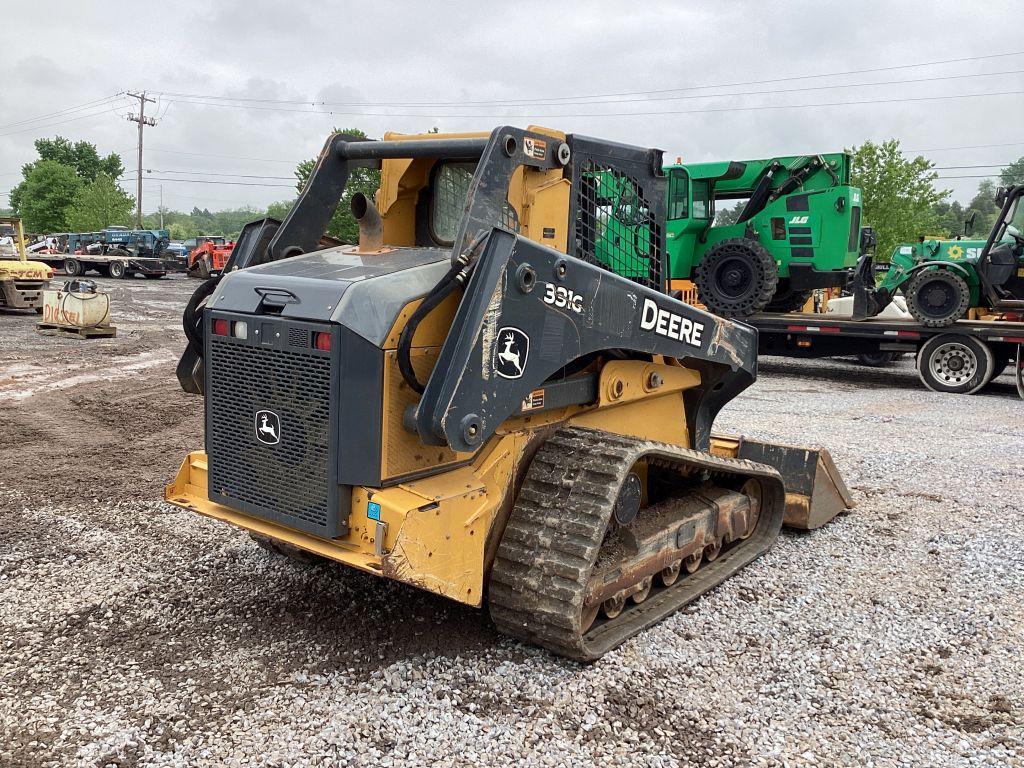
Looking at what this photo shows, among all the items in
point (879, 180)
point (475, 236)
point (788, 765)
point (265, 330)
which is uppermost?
point (879, 180)

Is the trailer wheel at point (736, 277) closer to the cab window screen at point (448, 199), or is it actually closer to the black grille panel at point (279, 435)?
the cab window screen at point (448, 199)

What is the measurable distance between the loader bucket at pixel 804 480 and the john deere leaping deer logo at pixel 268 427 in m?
3.64

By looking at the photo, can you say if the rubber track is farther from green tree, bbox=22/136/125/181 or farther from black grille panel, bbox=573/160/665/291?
green tree, bbox=22/136/125/181

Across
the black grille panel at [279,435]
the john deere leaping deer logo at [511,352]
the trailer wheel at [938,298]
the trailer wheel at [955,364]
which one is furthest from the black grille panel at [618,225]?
the trailer wheel at [955,364]

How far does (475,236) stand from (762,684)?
2.34m

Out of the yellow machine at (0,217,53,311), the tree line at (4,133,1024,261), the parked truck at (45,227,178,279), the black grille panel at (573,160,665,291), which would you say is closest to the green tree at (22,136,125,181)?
the tree line at (4,133,1024,261)

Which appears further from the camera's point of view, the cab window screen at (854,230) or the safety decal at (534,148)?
the cab window screen at (854,230)

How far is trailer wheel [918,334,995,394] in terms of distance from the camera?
1261cm

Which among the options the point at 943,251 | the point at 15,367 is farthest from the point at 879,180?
the point at 15,367

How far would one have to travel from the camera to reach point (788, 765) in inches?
127

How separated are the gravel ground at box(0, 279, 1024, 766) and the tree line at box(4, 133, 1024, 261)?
838 cm

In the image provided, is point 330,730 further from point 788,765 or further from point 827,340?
point 827,340

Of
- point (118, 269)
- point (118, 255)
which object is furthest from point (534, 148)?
point (118, 255)

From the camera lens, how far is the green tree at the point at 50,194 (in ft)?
211
